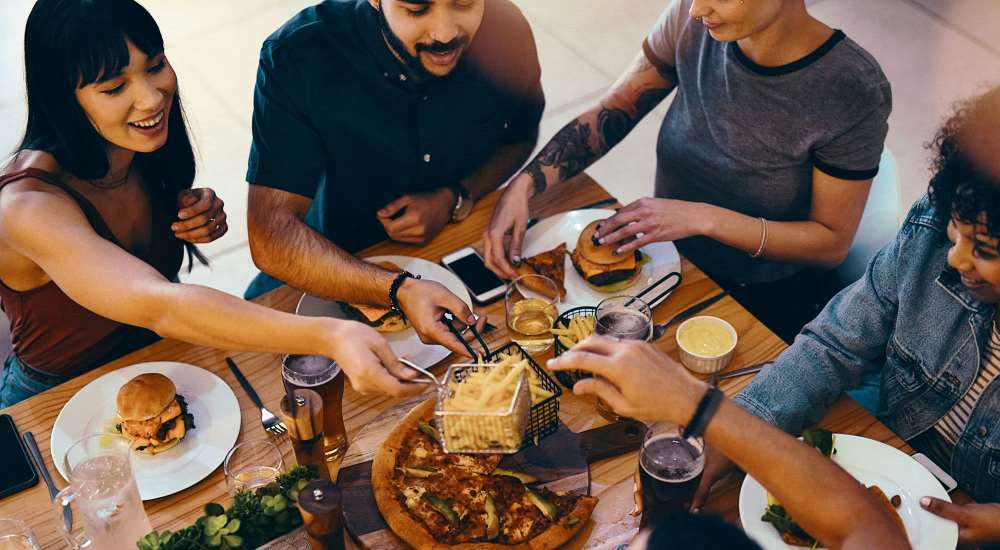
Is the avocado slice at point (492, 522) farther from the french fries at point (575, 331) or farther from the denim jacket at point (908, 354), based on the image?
the denim jacket at point (908, 354)

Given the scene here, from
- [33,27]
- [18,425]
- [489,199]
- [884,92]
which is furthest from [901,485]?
[33,27]

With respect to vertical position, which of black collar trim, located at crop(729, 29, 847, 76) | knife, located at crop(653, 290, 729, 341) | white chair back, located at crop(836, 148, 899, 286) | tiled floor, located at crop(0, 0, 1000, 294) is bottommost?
tiled floor, located at crop(0, 0, 1000, 294)

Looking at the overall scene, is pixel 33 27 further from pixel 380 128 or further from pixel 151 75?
pixel 380 128

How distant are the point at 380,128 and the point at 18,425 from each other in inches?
45.4

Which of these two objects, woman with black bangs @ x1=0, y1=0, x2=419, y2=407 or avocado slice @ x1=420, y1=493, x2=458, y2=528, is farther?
woman with black bangs @ x1=0, y1=0, x2=419, y2=407

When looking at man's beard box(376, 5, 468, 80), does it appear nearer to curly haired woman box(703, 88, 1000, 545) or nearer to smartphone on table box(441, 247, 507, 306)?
smartphone on table box(441, 247, 507, 306)

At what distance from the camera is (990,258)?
5.97ft

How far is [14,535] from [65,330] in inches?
29.7

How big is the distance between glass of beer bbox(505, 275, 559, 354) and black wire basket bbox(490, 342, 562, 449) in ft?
0.68

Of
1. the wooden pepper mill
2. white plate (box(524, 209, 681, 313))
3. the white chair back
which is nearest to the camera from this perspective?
the wooden pepper mill

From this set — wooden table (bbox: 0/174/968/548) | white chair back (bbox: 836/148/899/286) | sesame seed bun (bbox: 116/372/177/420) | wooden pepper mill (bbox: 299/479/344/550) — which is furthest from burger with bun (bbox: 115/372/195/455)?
white chair back (bbox: 836/148/899/286)

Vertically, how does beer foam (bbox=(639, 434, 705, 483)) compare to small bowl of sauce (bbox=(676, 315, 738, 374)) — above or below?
above

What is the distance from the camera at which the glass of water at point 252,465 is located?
1.85 meters

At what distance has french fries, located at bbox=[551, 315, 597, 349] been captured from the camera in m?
2.12
